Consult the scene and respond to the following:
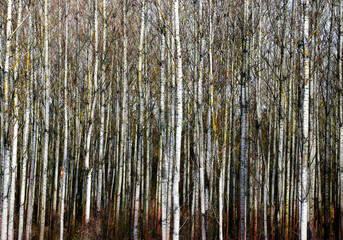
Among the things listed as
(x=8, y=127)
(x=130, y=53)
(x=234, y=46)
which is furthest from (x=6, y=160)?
(x=130, y=53)

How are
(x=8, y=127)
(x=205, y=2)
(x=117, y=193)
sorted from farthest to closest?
1. (x=117, y=193)
2. (x=205, y=2)
3. (x=8, y=127)

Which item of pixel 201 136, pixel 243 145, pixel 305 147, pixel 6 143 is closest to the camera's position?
pixel 305 147

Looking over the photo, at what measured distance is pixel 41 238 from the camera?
7219 millimetres

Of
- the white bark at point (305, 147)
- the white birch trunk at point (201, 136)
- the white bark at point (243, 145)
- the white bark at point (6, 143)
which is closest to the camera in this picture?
the white bark at point (305, 147)

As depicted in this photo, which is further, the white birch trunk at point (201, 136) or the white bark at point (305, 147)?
the white birch trunk at point (201, 136)

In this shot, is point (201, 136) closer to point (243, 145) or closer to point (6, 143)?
point (243, 145)

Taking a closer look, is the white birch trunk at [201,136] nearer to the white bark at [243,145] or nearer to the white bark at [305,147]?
the white bark at [243,145]

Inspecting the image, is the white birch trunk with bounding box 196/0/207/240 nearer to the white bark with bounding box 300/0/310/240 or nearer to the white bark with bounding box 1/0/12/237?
the white bark with bounding box 300/0/310/240

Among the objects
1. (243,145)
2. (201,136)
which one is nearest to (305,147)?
(243,145)

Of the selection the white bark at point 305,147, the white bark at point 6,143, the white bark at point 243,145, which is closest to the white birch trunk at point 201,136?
the white bark at point 243,145

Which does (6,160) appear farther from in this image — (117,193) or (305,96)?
(305,96)

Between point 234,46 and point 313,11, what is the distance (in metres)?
1.82

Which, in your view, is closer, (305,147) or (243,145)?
(305,147)

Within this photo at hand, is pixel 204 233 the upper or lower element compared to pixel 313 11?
lower
